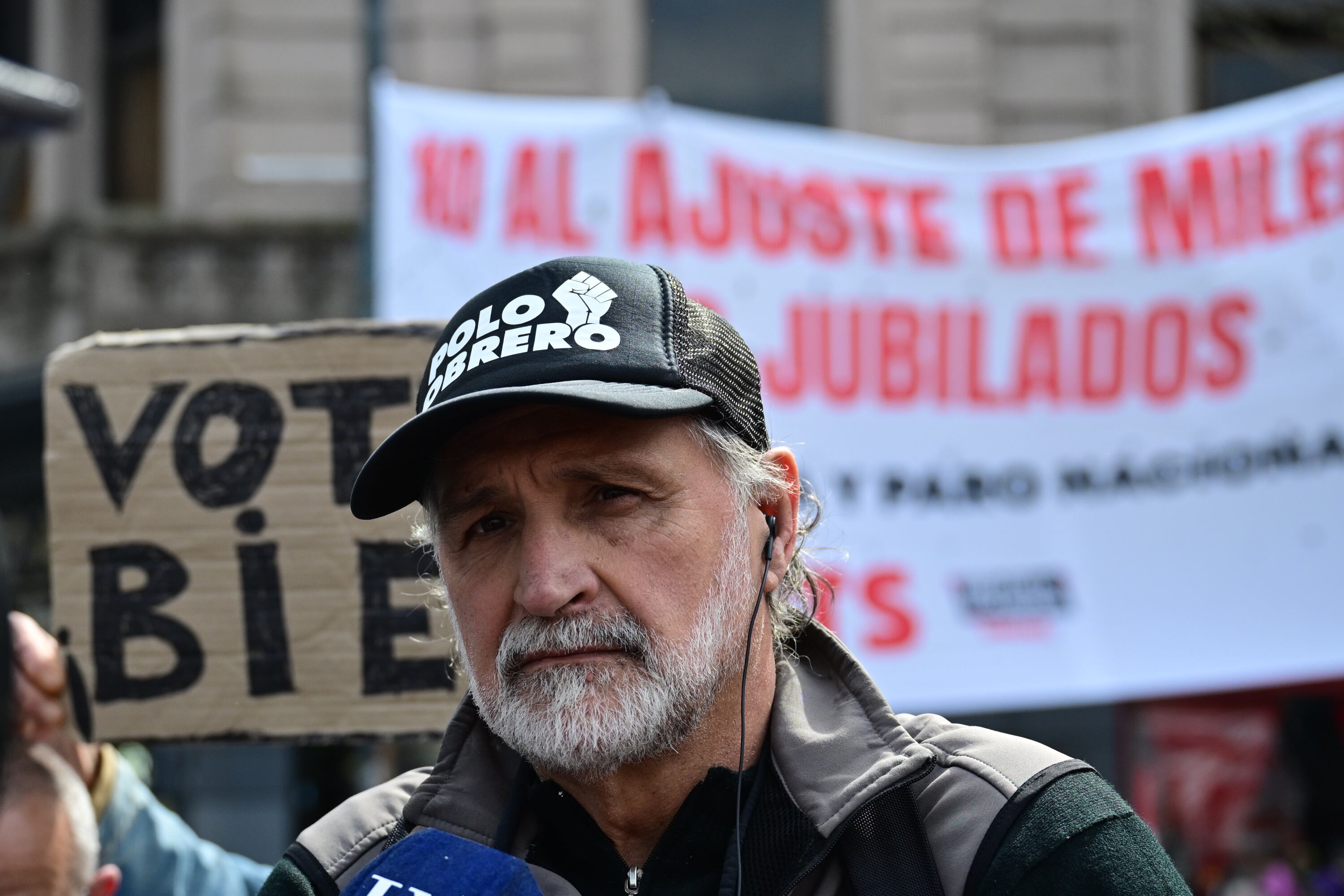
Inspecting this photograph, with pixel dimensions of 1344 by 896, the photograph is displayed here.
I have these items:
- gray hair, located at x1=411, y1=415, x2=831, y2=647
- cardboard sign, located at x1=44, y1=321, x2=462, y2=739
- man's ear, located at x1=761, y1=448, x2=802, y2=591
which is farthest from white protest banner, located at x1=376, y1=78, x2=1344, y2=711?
man's ear, located at x1=761, y1=448, x2=802, y2=591

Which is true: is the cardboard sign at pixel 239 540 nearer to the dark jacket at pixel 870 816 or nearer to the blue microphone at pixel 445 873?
the dark jacket at pixel 870 816

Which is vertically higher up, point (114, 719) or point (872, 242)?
point (872, 242)

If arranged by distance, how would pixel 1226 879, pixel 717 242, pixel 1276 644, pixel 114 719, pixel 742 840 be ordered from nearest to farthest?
pixel 742 840, pixel 114 719, pixel 1276 644, pixel 717 242, pixel 1226 879

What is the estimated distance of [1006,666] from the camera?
493 cm

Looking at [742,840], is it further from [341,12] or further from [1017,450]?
[341,12]

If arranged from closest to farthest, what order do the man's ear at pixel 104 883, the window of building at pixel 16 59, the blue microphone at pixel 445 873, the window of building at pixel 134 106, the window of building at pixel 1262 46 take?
the blue microphone at pixel 445 873
the man's ear at pixel 104 883
the window of building at pixel 1262 46
the window of building at pixel 134 106
the window of building at pixel 16 59

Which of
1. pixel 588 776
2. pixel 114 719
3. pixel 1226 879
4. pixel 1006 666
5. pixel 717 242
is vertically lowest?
pixel 1226 879

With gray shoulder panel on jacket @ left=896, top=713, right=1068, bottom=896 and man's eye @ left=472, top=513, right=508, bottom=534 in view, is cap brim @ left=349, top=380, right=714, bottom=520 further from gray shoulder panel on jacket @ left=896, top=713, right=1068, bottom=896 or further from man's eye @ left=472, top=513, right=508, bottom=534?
gray shoulder panel on jacket @ left=896, top=713, right=1068, bottom=896

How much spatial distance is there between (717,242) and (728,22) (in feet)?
13.2

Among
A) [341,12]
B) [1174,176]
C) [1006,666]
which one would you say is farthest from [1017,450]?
[341,12]

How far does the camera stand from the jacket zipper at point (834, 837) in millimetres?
1573

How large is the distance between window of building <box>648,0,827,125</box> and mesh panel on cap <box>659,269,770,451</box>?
23.6 feet

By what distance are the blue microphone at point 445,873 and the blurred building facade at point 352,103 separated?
7226 mm

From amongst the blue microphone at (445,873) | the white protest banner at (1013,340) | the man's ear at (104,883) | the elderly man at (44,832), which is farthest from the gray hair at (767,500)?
the white protest banner at (1013,340)
